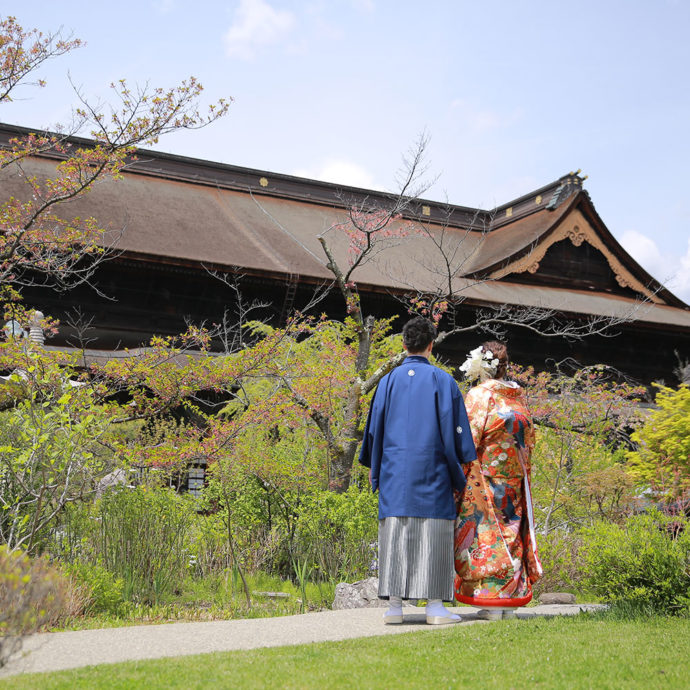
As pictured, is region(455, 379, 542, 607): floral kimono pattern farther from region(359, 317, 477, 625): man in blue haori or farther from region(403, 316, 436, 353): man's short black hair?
region(403, 316, 436, 353): man's short black hair

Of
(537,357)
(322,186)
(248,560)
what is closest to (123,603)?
(248,560)

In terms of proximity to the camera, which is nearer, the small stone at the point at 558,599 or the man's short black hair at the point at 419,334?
the man's short black hair at the point at 419,334

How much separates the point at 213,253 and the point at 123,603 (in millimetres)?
8034

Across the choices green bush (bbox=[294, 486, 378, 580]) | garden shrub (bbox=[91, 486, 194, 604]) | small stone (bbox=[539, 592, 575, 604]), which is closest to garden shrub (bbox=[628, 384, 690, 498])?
small stone (bbox=[539, 592, 575, 604])

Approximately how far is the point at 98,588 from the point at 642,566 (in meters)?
3.43

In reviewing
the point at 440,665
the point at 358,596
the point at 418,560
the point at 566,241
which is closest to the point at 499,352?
the point at 418,560

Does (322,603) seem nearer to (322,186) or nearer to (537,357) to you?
(537,357)

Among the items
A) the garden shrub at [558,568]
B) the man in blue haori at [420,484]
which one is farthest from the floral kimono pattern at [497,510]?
the garden shrub at [558,568]

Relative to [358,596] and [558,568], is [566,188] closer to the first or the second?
[558,568]

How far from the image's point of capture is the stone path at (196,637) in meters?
3.67

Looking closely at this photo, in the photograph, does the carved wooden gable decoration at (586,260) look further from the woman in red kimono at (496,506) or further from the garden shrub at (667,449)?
the woman in red kimono at (496,506)

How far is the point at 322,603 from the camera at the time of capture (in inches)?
248

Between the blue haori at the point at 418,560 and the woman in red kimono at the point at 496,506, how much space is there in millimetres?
242

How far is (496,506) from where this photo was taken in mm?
4957
